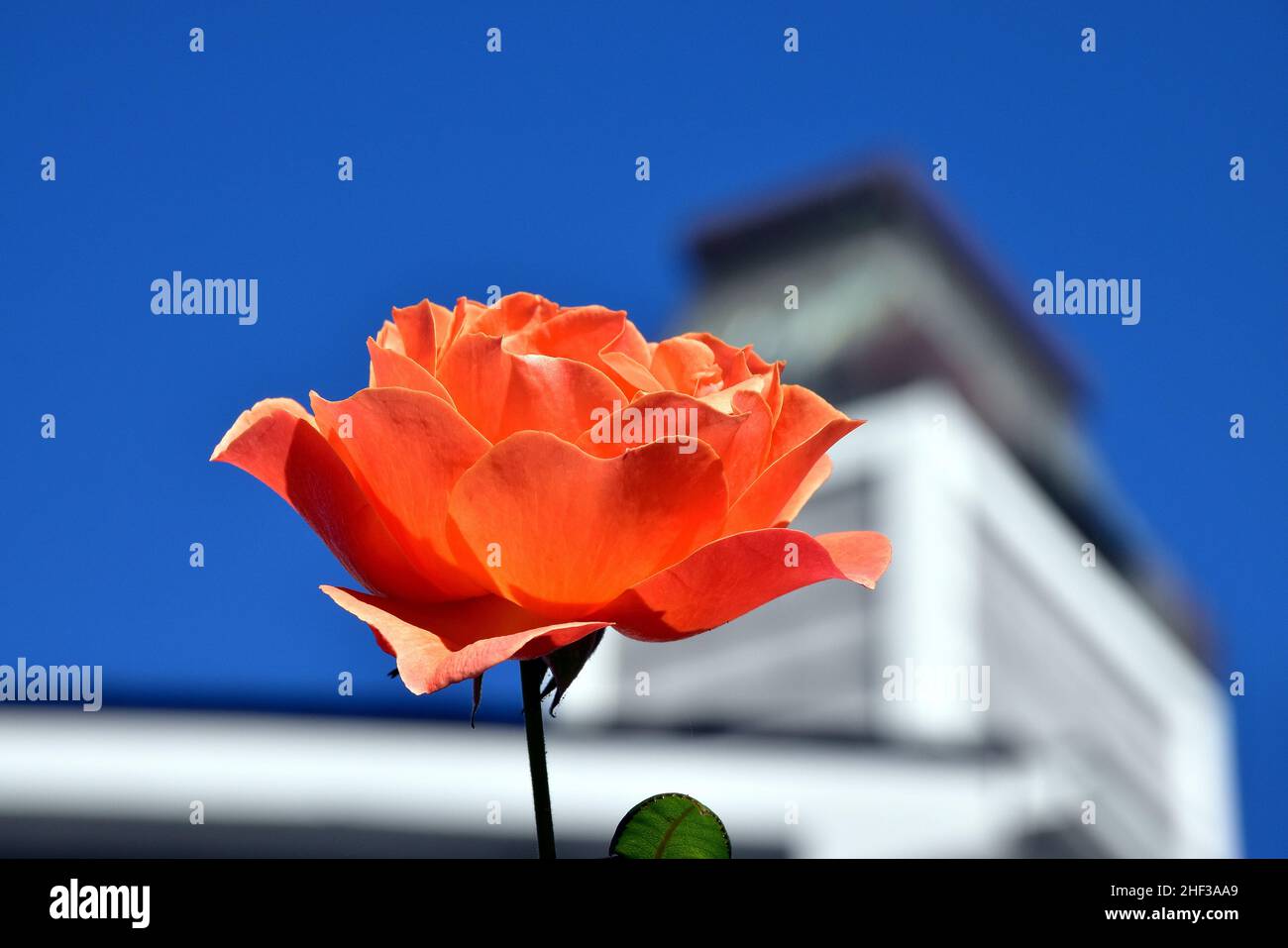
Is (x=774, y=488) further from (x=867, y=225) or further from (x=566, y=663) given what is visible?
(x=867, y=225)

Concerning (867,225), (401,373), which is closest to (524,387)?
(401,373)

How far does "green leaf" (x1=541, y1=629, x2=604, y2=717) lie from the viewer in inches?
16.9

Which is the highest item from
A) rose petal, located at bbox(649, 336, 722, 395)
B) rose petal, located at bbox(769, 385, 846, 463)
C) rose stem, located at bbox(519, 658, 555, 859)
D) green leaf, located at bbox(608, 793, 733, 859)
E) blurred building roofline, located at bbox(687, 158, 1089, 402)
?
blurred building roofline, located at bbox(687, 158, 1089, 402)

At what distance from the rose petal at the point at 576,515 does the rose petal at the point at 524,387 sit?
0.04 m

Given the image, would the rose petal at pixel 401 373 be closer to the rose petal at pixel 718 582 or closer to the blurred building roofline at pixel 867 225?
the rose petal at pixel 718 582

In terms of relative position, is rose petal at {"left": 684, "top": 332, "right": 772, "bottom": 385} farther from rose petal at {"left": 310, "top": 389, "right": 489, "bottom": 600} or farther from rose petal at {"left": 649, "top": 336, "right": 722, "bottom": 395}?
rose petal at {"left": 310, "top": 389, "right": 489, "bottom": 600}

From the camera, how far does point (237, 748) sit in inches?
179

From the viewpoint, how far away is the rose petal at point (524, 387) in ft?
1.44

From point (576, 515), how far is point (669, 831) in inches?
6.1

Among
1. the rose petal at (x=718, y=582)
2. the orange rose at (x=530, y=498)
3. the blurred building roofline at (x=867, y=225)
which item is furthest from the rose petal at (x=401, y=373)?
the blurred building roofline at (x=867, y=225)

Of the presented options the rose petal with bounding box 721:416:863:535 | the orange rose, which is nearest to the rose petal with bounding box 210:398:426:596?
the orange rose
